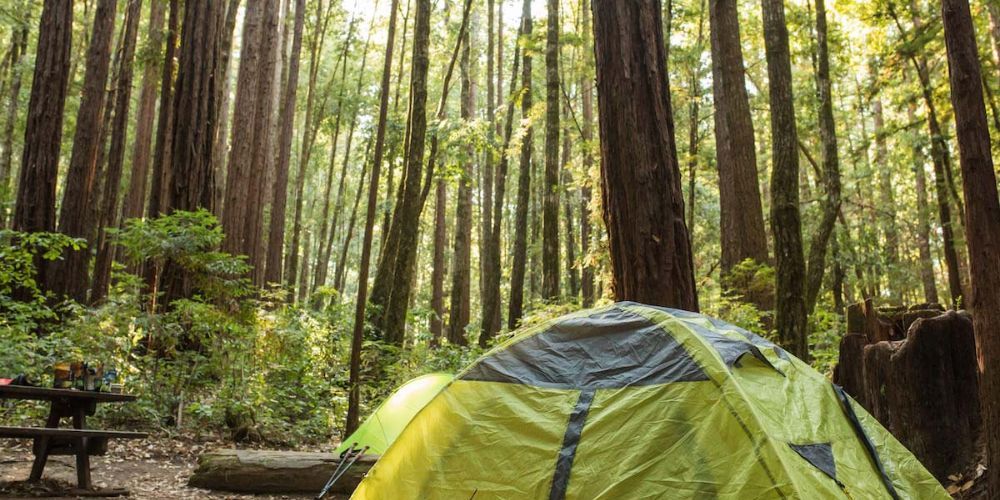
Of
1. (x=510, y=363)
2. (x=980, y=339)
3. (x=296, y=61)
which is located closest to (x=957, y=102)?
(x=980, y=339)

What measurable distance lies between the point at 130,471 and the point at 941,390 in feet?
21.9

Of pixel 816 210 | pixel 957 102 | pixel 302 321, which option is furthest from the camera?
pixel 816 210

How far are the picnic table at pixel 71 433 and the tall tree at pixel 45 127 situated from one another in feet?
23.1

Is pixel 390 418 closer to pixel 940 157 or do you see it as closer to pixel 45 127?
pixel 45 127

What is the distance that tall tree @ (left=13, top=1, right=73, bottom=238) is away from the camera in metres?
11.4

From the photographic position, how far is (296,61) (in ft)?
68.2

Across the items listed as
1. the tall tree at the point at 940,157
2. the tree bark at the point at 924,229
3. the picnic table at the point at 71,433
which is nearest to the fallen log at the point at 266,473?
the picnic table at the point at 71,433

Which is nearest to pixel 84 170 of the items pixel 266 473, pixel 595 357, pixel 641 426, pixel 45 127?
pixel 45 127

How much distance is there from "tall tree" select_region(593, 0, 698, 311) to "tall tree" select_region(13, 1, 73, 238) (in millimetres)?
10041

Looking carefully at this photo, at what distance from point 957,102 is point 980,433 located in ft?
7.31

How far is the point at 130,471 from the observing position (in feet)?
21.3

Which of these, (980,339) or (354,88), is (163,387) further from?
(354,88)

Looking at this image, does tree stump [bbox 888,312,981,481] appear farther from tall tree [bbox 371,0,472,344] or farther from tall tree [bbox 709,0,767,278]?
tall tree [bbox 371,0,472,344]

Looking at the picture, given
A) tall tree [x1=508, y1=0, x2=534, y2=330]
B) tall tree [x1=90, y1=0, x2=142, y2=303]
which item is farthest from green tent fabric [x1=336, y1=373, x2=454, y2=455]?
tall tree [x1=90, y1=0, x2=142, y2=303]
